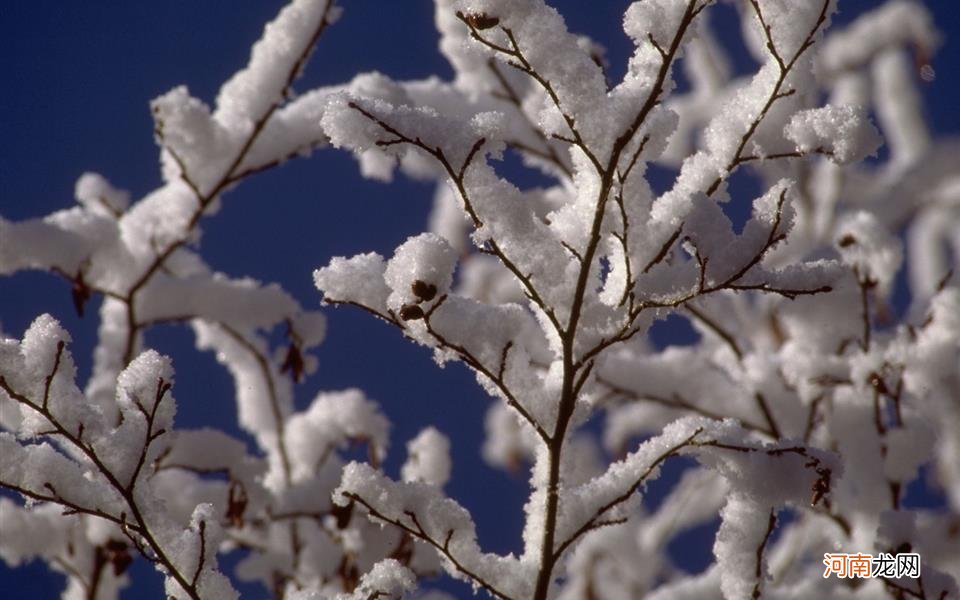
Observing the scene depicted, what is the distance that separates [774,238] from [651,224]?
18 centimetres

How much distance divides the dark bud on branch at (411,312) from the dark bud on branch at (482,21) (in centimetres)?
40

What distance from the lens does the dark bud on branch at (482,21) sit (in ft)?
4.32

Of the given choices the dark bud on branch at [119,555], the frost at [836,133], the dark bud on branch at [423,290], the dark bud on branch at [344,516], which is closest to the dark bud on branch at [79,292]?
the dark bud on branch at [119,555]

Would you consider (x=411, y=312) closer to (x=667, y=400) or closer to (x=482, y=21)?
(x=482, y=21)

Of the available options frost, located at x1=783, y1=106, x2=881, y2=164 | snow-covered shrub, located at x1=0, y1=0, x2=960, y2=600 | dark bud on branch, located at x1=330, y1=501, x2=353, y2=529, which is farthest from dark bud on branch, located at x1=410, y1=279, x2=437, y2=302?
dark bud on branch, located at x1=330, y1=501, x2=353, y2=529

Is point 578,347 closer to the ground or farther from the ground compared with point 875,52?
closer to the ground

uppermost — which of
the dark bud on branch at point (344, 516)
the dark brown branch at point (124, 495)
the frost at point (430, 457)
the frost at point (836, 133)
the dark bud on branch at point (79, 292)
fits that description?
the dark bud on branch at point (79, 292)

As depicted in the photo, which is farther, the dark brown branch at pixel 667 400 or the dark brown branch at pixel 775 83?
the dark brown branch at pixel 667 400

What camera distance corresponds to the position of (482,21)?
1.32m

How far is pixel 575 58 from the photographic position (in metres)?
1.37

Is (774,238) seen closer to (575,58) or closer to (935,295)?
(575,58)

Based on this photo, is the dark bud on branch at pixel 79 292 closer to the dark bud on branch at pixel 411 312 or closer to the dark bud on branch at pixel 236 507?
the dark bud on branch at pixel 236 507

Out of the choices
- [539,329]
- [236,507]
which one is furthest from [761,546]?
[236,507]

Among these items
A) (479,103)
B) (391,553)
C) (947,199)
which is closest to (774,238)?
(391,553)
